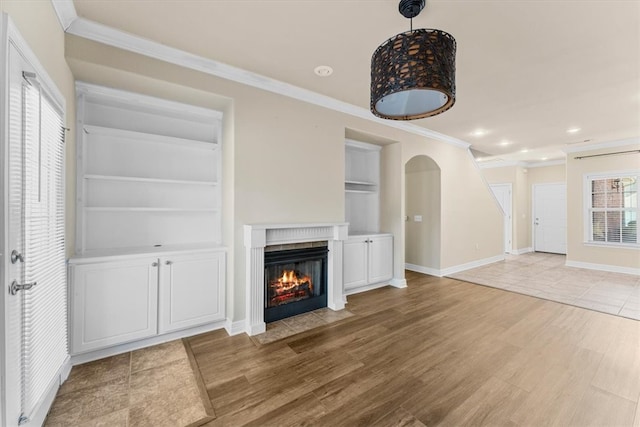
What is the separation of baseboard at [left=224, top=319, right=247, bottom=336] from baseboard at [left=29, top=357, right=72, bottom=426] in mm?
1288

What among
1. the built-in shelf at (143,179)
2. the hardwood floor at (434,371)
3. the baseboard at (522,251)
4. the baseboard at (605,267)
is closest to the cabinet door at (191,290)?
the hardwood floor at (434,371)

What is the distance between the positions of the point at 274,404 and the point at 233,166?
2192 mm

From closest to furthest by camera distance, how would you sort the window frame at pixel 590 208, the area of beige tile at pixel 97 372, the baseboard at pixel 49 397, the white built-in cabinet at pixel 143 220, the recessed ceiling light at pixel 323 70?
the baseboard at pixel 49 397 < the area of beige tile at pixel 97 372 < the white built-in cabinet at pixel 143 220 < the recessed ceiling light at pixel 323 70 < the window frame at pixel 590 208

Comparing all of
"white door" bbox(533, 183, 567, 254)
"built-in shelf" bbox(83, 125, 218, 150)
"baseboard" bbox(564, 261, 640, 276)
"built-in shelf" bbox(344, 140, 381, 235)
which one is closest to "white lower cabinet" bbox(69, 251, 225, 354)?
"built-in shelf" bbox(83, 125, 218, 150)

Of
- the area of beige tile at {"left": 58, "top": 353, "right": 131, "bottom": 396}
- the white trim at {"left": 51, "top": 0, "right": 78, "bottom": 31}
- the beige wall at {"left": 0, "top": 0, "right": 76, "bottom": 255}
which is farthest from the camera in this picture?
the area of beige tile at {"left": 58, "top": 353, "right": 131, "bottom": 396}

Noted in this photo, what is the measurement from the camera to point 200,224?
3301 millimetres

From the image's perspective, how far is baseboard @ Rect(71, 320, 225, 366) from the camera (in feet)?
7.73

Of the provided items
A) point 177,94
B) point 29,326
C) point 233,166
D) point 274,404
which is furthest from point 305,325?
point 177,94

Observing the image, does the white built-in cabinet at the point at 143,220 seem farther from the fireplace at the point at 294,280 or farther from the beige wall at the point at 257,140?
the fireplace at the point at 294,280

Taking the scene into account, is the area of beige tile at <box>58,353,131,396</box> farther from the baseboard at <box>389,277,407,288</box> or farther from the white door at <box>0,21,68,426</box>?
the baseboard at <box>389,277,407,288</box>

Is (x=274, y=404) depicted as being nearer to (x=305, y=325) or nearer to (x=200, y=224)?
(x=305, y=325)

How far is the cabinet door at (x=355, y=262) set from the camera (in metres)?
4.09

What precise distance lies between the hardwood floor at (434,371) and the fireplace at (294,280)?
18.2 inches

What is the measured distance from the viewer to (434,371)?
226 cm
